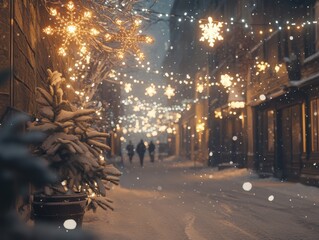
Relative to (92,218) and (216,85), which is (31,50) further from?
(216,85)

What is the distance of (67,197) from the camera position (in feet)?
27.4

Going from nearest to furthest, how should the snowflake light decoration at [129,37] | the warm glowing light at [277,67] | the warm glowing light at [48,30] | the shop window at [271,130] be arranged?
the warm glowing light at [48,30] → the snowflake light decoration at [129,37] → the warm glowing light at [277,67] → the shop window at [271,130]

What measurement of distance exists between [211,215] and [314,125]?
9.25 meters

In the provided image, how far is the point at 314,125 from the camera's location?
19.9 meters

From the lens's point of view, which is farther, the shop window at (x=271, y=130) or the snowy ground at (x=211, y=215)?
the shop window at (x=271, y=130)

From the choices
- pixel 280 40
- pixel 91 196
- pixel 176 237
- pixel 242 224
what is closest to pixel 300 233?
pixel 242 224

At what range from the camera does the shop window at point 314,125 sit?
19.6m

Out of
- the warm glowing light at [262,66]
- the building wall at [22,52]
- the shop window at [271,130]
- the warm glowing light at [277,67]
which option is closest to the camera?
the building wall at [22,52]

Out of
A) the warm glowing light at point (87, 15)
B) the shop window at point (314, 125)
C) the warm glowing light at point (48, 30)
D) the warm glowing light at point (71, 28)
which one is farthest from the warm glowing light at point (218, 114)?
the warm glowing light at point (71, 28)

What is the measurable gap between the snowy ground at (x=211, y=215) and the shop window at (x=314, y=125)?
1.76 meters

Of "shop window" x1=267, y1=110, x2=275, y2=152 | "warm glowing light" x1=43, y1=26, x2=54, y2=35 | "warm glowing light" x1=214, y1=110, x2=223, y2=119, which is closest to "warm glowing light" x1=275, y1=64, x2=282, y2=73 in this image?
"shop window" x1=267, y1=110, x2=275, y2=152

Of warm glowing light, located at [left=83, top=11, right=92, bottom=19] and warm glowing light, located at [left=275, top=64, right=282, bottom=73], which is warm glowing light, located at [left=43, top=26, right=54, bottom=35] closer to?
warm glowing light, located at [left=83, top=11, right=92, bottom=19]

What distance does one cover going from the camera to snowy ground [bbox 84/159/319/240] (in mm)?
9391

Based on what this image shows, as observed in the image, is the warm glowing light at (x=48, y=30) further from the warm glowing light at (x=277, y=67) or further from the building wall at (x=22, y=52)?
the warm glowing light at (x=277, y=67)
